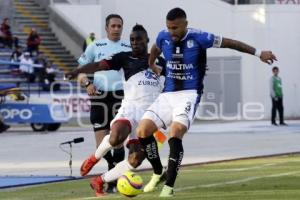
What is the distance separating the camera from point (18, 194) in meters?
13.3

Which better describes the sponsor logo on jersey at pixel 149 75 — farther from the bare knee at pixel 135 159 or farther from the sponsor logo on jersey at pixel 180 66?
the bare knee at pixel 135 159

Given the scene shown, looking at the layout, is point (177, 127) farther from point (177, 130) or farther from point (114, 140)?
point (114, 140)

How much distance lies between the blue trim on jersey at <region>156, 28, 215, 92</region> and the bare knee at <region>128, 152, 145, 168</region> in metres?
0.88

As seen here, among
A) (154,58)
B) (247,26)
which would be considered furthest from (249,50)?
(247,26)

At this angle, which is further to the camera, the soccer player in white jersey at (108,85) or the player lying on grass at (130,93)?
the soccer player in white jersey at (108,85)

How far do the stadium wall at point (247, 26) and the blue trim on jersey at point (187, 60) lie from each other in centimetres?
2981

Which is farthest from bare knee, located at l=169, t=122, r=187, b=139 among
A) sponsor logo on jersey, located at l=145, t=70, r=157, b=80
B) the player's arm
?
sponsor logo on jersey, located at l=145, t=70, r=157, b=80

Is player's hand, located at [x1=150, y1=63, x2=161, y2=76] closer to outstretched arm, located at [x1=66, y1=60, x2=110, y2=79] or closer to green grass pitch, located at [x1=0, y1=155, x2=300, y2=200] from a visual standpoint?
outstretched arm, located at [x1=66, y1=60, x2=110, y2=79]

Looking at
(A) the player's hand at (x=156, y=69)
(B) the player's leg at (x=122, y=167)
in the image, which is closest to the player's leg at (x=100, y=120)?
(A) the player's hand at (x=156, y=69)

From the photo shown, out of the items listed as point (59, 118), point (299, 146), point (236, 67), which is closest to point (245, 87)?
point (236, 67)

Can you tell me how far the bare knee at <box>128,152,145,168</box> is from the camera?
39.9 ft

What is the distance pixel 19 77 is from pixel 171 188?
26.0 m

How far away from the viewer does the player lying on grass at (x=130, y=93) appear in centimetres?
1243

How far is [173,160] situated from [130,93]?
5.57ft
